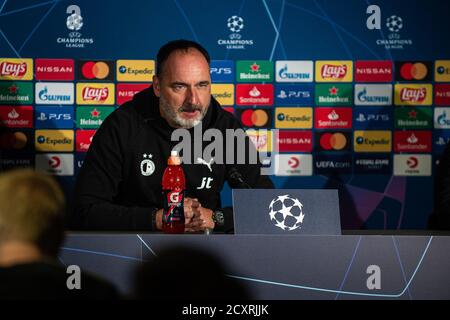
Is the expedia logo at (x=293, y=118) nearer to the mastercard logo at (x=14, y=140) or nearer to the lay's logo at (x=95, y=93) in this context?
the lay's logo at (x=95, y=93)

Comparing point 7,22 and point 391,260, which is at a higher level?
point 7,22

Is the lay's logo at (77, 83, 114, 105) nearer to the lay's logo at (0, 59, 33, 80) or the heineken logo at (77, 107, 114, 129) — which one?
the heineken logo at (77, 107, 114, 129)

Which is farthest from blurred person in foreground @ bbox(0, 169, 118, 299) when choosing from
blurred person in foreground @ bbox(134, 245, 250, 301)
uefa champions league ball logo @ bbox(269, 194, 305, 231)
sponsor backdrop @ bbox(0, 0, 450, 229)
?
sponsor backdrop @ bbox(0, 0, 450, 229)

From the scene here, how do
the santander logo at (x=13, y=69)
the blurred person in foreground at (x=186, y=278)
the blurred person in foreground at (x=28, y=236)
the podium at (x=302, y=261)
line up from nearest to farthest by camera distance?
the blurred person in foreground at (x=28, y=236) < the blurred person in foreground at (x=186, y=278) < the podium at (x=302, y=261) < the santander logo at (x=13, y=69)

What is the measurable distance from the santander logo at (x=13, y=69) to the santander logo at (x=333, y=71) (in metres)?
1.77

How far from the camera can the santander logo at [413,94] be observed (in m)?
3.99

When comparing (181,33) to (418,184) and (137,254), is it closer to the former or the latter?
(418,184)

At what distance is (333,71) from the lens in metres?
3.98

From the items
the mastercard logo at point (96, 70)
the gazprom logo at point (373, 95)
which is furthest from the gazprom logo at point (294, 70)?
the mastercard logo at point (96, 70)

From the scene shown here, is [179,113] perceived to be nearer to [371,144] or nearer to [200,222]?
[200,222]

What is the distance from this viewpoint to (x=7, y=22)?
153 inches
